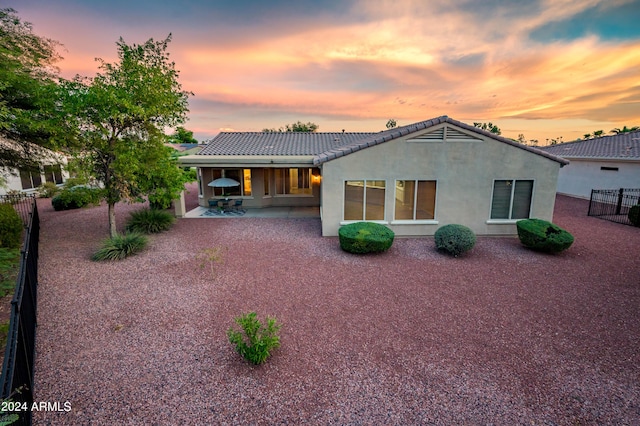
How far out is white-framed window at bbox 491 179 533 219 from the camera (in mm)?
12039

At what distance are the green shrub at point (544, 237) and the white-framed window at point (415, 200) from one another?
130 inches

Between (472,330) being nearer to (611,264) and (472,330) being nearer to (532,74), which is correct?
(611,264)

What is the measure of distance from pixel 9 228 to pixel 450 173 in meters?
16.8

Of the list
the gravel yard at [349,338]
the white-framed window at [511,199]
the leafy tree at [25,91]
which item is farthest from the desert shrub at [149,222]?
the white-framed window at [511,199]

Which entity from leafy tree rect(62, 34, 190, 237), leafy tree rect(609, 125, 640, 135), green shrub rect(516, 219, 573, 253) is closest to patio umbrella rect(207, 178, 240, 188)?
leafy tree rect(62, 34, 190, 237)

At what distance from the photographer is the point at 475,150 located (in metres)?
11.7

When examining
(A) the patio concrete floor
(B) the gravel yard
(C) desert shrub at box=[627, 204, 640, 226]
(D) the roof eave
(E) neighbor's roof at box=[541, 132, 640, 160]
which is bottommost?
(B) the gravel yard

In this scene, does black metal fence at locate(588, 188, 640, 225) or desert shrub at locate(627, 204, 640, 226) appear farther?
black metal fence at locate(588, 188, 640, 225)

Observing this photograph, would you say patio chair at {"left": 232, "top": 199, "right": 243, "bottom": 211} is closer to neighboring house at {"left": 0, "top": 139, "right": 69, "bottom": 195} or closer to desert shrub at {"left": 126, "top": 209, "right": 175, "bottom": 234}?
desert shrub at {"left": 126, "top": 209, "right": 175, "bottom": 234}

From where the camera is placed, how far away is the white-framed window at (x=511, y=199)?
12.0 metres

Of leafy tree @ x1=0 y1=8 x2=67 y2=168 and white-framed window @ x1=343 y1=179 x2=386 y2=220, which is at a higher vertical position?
leafy tree @ x1=0 y1=8 x2=67 y2=168

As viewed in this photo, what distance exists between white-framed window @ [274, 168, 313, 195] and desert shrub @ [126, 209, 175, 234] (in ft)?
23.6

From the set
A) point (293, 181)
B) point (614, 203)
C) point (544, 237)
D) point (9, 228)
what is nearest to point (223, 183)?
point (293, 181)

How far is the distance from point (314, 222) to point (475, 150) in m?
8.05
